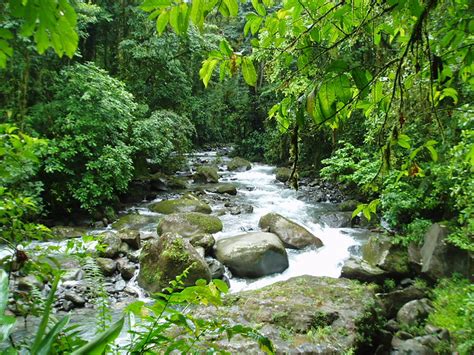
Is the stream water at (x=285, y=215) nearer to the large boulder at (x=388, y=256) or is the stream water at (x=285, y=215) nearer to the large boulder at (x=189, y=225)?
the large boulder at (x=189, y=225)

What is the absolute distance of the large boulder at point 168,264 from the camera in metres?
5.94

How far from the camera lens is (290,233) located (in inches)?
320

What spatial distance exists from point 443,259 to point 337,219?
12.6 feet

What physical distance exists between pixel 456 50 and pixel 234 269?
6.02 metres

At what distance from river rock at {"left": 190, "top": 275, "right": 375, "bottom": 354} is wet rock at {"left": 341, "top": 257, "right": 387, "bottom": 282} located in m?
1.27

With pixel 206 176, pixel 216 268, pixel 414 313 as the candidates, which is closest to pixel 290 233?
pixel 216 268

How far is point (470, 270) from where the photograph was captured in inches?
213

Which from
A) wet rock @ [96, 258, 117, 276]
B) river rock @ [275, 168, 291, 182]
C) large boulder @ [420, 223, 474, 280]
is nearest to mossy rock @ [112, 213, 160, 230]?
wet rock @ [96, 258, 117, 276]

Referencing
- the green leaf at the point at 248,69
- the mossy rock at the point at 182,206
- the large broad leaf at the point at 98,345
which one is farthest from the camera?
the mossy rock at the point at 182,206

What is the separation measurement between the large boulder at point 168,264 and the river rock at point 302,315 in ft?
5.46

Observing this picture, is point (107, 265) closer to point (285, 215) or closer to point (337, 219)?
point (285, 215)

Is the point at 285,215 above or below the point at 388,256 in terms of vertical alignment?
below

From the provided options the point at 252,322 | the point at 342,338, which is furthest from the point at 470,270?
the point at 252,322

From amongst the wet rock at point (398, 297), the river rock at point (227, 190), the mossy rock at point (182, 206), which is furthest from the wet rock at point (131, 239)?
the river rock at point (227, 190)
